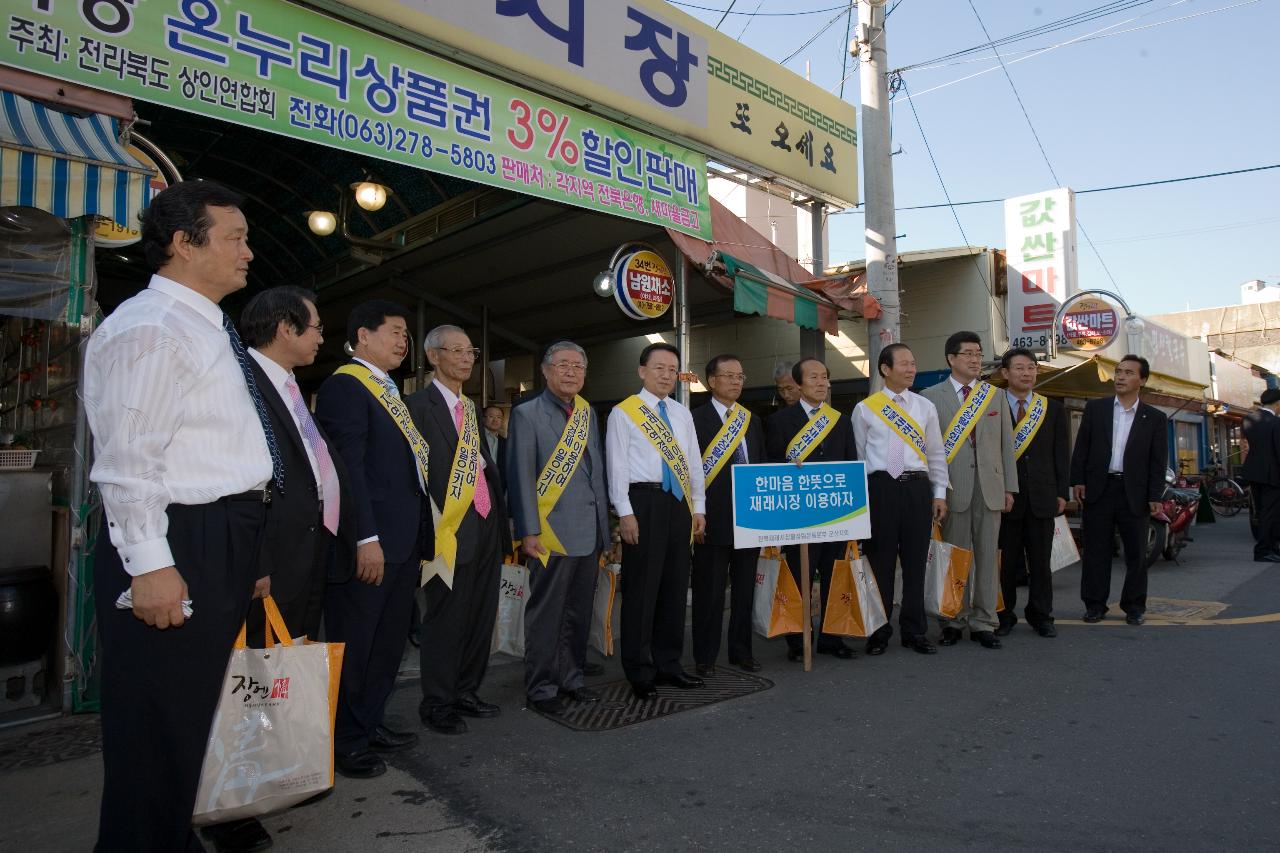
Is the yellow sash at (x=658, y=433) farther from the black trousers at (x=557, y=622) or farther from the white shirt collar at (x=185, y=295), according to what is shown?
the white shirt collar at (x=185, y=295)

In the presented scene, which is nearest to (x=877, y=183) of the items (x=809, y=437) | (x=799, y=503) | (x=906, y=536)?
(x=809, y=437)

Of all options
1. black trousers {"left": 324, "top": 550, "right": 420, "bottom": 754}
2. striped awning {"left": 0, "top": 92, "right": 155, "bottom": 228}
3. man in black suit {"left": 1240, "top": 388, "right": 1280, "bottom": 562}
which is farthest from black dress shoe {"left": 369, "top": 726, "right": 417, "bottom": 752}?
man in black suit {"left": 1240, "top": 388, "right": 1280, "bottom": 562}

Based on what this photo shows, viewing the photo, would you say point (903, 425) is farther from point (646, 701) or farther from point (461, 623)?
point (461, 623)

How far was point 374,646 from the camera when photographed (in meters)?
3.24

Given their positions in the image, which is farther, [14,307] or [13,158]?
[14,307]

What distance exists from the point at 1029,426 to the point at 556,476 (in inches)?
130

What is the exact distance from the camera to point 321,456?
8.74ft

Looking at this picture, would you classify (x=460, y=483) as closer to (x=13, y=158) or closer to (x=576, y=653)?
(x=576, y=653)

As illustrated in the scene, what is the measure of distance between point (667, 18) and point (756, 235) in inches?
86.7

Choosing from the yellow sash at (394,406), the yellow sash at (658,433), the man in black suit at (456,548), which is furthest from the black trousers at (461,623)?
the yellow sash at (658,433)

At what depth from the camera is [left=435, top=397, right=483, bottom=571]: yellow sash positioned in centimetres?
348

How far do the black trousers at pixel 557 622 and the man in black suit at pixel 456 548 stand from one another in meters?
0.22

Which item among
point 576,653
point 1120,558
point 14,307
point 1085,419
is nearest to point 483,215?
point 14,307

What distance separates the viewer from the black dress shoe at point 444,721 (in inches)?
138
